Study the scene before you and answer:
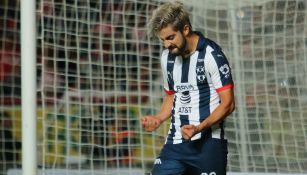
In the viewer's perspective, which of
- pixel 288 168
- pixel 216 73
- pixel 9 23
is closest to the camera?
pixel 216 73

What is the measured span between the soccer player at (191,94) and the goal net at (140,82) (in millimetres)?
2245

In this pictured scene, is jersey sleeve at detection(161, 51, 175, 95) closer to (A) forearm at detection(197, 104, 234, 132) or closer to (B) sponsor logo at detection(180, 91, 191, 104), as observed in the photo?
(B) sponsor logo at detection(180, 91, 191, 104)

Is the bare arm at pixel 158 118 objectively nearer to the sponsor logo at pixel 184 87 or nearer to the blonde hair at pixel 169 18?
the sponsor logo at pixel 184 87

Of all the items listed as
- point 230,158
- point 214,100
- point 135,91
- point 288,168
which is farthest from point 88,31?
point 214,100

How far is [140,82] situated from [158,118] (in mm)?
2879

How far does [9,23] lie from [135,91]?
205 cm

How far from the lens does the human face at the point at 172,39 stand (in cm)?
427


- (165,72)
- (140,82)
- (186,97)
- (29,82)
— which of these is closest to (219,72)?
(186,97)

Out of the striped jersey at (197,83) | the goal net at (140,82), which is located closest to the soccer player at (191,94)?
the striped jersey at (197,83)

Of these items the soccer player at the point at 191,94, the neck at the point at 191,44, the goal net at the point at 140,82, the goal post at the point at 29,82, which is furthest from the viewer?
the goal net at the point at 140,82

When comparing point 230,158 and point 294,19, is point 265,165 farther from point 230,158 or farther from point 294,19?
point 294,19

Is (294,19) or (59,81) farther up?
(294,19)

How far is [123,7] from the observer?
23.3ft

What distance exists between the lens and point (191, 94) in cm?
448
